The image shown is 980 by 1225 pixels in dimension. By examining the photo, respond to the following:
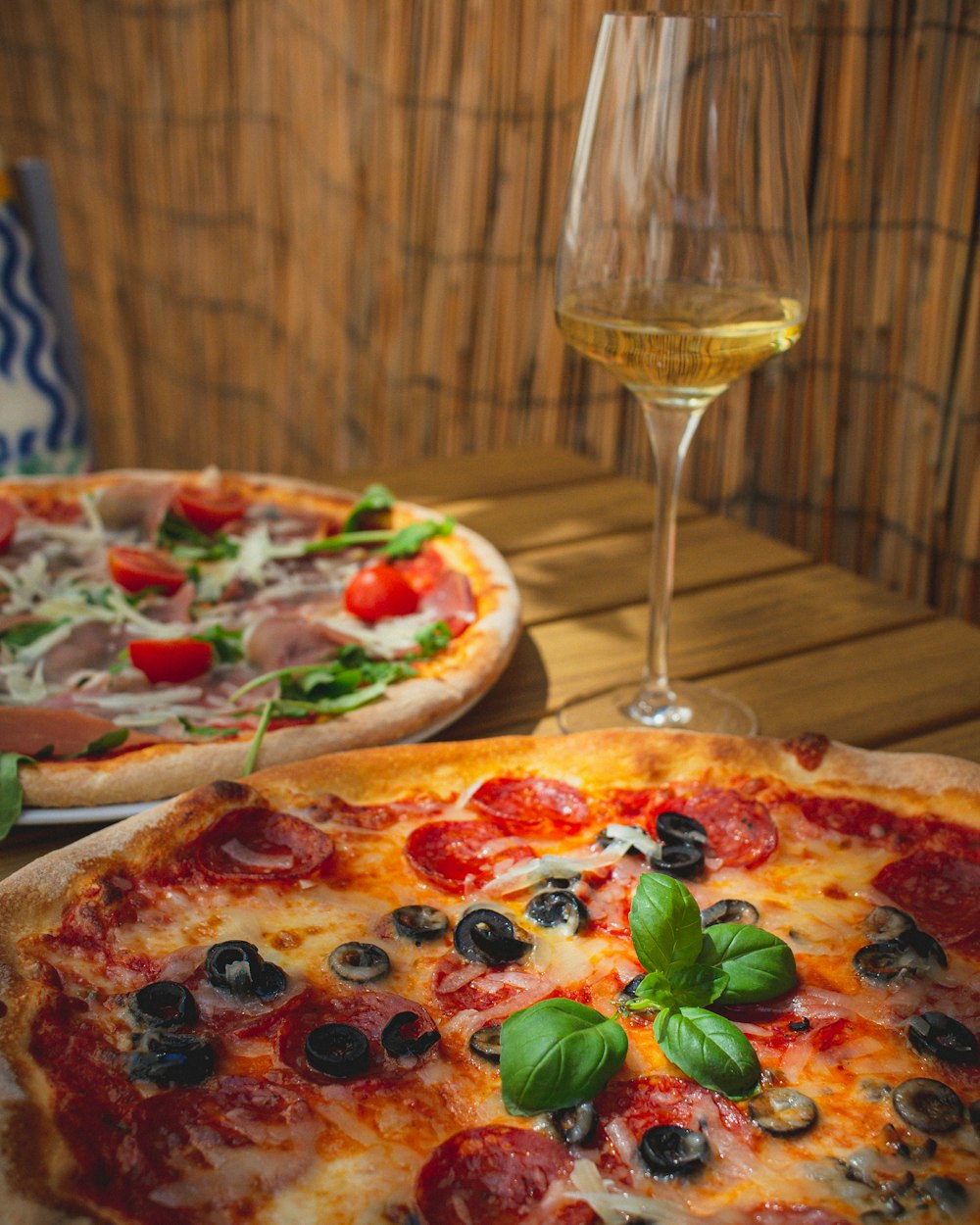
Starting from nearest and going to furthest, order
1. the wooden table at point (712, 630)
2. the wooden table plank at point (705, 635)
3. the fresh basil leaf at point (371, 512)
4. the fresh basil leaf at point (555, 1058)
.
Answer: the fresh basil leaf at point (555, 1058) → the wooden table at point (712, 630) → the wooden table plank at point (705, 635) → the fresh basil leaf at point (371, 512)

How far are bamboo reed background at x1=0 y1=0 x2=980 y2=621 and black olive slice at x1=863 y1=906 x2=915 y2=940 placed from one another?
1.76 meters

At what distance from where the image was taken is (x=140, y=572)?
2463mm

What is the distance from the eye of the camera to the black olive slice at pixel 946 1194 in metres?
1.06

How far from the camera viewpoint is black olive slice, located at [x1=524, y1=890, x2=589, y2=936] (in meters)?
1.47

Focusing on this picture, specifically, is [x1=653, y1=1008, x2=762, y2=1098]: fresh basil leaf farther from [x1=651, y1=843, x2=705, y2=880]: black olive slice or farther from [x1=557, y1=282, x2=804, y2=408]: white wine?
[x1=557, y1=282, x2=804, y2=408]: white wine

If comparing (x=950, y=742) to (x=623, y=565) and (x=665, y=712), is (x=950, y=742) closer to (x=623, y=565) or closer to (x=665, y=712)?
(x=665, y=712)

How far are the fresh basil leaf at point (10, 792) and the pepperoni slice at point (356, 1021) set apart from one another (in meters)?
0.57

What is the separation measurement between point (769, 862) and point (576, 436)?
273 cm

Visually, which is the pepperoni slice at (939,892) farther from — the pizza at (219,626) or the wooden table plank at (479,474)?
the wooden table plank at (479,474)

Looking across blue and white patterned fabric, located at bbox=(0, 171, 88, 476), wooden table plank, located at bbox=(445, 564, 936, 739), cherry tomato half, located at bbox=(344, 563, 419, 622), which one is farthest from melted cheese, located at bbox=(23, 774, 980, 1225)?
blue and white patterned fabric, located at bbox=(0, 171, 88, 476)

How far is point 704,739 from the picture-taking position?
5.88 feet

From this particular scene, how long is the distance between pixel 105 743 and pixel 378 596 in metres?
0.66

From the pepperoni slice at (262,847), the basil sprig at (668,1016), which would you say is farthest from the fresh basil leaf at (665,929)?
the pepperoni slice at (262,847)

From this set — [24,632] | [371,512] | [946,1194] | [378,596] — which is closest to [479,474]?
[371,512]
